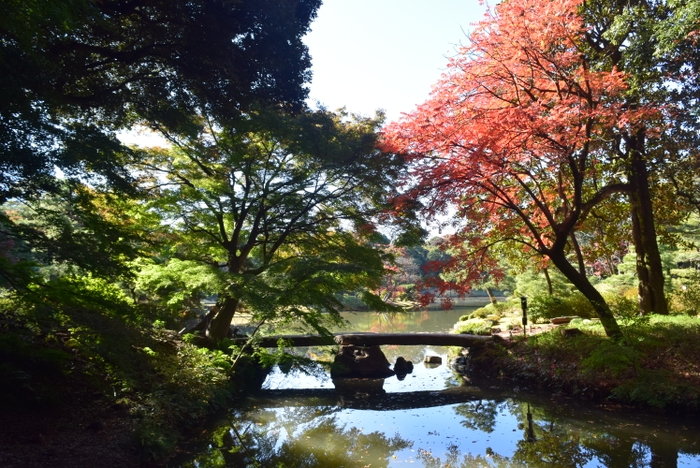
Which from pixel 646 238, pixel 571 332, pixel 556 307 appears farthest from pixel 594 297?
pixel 556 307

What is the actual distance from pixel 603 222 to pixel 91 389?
1132 centimetres

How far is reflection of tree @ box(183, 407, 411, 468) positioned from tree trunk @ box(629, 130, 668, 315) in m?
A: 6.96

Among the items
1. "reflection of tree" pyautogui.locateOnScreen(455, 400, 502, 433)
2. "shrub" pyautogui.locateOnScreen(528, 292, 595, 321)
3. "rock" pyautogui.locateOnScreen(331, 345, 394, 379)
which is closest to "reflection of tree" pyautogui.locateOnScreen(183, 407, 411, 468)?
"reflection of tree" pyautogui.locateOnScreen(455, 400, 502, 433)

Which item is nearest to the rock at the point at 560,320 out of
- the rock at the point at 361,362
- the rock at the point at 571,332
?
the rock at the point at 571,332

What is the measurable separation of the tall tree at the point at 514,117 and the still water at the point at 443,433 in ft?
7.93

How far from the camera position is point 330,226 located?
414 inches

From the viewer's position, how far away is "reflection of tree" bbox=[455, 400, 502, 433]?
7050 mm

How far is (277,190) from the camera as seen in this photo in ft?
30.8

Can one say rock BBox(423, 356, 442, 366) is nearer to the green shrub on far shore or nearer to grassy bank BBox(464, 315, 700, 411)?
grassy bank BBox(464, 315, 700, 411)

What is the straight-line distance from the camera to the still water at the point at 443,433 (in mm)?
5566

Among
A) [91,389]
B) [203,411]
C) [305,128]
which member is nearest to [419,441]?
[203,411]

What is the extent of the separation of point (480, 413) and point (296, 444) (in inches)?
131

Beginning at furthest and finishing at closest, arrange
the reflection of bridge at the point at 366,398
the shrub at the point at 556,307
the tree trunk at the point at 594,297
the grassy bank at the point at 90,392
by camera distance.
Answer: the shrub at the point at 556,307
the reflection of bridge at the point at 366,398
the tree trunk at the point at 594,297
the grassy bank at the point at 90,392

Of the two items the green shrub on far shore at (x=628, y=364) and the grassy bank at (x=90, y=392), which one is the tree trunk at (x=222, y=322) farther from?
the green shrub on far shore at (x=628, y=364)
